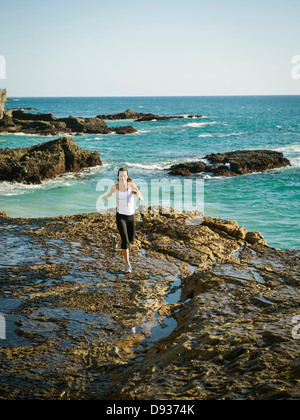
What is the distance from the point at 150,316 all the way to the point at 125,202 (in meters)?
2.17

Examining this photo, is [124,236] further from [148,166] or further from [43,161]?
[148,166]

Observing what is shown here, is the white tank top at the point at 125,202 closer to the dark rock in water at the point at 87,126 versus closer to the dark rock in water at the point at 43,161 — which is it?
the dark rock in water at the point at 43,161

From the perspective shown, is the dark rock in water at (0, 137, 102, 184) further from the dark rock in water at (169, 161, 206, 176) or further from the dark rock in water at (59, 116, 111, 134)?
the dark rock in water at (59, 116, 111, 134)

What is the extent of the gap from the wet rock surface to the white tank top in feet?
3.39

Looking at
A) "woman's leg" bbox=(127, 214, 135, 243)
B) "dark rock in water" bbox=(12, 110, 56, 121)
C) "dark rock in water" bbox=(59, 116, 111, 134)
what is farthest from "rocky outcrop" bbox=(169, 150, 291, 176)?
"dark rock in water" bbox=(12, 110, 56, 121)

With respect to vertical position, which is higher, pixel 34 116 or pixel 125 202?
pixel 34 116

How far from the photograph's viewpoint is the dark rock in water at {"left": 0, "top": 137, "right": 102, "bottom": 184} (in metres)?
20.0

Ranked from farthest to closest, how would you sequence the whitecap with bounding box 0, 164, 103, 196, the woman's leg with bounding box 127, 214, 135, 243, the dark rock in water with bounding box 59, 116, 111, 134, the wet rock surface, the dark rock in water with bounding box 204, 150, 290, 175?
the dark rock in water with bounding box 59, 116, 111, 134, the dark rock in water with bounding box 204, 150, 290, 175, the whitecap with bounding box 0, 164, 103, 196, the woman's leg with bounding box 127, 214, 135, 243, the wet rock surface

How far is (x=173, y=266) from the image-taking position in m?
7.50

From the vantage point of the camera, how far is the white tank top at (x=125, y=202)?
6.97m

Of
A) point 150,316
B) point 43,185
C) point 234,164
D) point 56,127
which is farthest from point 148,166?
point 56,127

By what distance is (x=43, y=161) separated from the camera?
2134 cm

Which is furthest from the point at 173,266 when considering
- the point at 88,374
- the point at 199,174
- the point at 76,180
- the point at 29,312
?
the point at 199,174
